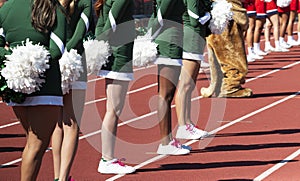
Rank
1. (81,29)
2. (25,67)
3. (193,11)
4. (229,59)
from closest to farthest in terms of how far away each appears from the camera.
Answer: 1. (25,67)
2. (81,29)
3. (193,11)
4. (229,59)

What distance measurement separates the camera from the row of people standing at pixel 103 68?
5.80 m

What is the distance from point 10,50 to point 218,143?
4233 millimetres

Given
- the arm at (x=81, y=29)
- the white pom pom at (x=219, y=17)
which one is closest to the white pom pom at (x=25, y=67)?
the arm at (x=81, y=29)

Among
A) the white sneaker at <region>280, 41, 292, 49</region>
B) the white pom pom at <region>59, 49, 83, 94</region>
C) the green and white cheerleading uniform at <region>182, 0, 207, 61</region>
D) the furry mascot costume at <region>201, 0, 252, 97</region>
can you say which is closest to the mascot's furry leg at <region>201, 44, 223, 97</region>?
the furry mascot costume at <region>201, 0, 252, 97</region>

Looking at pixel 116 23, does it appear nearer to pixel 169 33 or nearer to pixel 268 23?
pixel 169 33

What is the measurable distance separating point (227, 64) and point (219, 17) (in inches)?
113

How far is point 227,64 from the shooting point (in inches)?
515

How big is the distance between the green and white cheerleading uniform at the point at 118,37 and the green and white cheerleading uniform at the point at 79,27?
28.3 inches

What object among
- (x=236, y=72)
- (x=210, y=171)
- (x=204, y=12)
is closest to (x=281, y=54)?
(x=236, y=72)

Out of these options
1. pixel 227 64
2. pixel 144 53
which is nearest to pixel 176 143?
pixel 144 53

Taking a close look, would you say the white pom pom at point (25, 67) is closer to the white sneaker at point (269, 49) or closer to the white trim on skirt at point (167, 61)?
the white trim on skirt at point (167, 61)

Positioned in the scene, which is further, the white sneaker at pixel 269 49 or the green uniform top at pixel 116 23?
the white sneaker at pixel 269 49

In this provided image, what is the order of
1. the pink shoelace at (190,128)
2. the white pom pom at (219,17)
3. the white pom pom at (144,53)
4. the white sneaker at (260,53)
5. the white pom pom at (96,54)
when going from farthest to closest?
the white sneaker at (260,53)
the white pom pom at (219,17)
the pink shoelace at (190,128)
the white pom pom at (144,53)
the white pom pom at (96,54)

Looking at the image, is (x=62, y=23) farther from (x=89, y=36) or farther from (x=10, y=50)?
(x=89, y=36)
